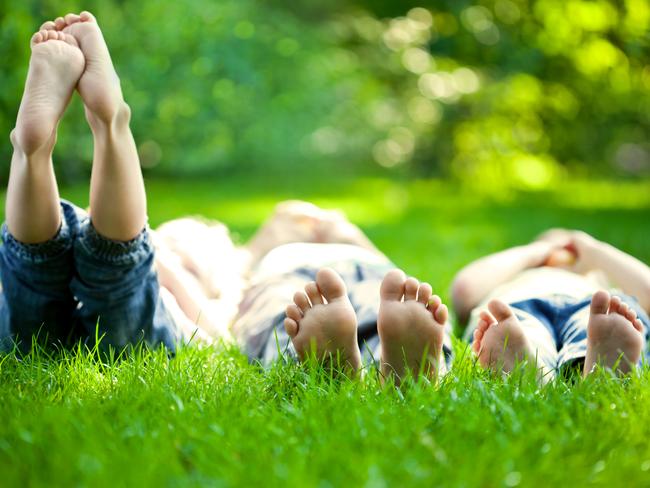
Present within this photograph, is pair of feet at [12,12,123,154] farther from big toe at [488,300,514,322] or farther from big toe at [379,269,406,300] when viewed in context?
big toe at [488,300,514,322]

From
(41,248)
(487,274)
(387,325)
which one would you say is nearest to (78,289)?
(41,248)

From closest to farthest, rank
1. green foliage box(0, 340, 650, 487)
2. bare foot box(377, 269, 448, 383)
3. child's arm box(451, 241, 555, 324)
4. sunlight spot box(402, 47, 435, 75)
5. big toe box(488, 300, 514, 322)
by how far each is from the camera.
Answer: green foliage box(0, 340, 650, 487), bare foot box(377, 269, 448, 383), big toe box(488, 300, 514, 322), child's arm box(451, 241, 555, 324), sunlight spot box(402, 47, 435, 75)

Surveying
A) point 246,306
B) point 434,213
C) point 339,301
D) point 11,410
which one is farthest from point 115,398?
point 434,213

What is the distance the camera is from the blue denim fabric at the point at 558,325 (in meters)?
1.69

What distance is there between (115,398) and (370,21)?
6.90m

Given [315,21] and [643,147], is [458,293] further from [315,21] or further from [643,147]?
[643,147]

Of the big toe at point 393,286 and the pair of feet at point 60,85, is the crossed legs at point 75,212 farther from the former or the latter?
the big toe at point 393,286

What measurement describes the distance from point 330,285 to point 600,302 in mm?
528

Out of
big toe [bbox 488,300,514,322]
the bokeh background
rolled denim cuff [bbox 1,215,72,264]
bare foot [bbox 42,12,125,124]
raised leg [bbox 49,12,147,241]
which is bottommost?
the bokeh background

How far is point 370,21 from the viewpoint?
25.5 feet

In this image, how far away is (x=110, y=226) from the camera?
5.12 feet

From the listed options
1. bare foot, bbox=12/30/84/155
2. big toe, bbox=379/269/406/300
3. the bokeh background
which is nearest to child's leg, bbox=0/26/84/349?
bare foot, bbox=12/30/84/155

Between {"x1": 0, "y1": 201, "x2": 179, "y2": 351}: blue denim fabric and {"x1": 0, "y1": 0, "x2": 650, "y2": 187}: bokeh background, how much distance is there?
10.9 feet

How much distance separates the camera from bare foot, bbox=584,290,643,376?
5.03ft
